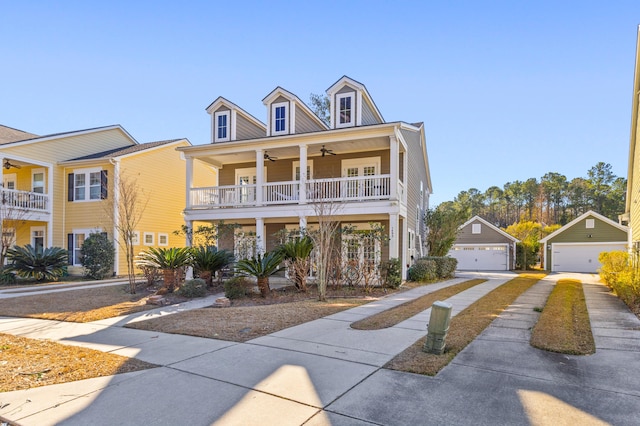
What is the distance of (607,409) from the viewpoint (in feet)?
11.2

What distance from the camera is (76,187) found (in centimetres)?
2027

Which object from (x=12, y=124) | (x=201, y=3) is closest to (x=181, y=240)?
(x=12, y=124)

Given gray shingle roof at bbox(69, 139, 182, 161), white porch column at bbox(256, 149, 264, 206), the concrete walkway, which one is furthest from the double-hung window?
the concrete walkway

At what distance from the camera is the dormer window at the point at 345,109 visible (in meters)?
16.1

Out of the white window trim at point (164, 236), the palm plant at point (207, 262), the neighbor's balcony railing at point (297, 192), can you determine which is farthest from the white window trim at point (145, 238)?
the palm plant at point (207, 262)

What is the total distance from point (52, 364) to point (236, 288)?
6.04 meters

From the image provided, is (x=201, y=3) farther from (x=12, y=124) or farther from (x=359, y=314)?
(x=12, y=124)

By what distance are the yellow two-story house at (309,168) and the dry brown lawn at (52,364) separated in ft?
29.6

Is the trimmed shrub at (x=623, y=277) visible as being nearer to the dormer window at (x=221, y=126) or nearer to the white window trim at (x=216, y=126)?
the white window trim at (x=216, y=126)

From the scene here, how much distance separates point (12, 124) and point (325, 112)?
22.4 metres

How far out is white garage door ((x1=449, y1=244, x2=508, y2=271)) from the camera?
98.3ft

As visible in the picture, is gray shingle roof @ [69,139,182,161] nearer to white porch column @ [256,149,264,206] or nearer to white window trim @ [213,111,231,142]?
white window trim @ [213,111,231,142]

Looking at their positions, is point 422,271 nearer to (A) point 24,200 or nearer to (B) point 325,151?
(B) point 325,151

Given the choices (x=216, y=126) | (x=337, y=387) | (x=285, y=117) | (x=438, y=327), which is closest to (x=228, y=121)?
(x=216, y=126)
